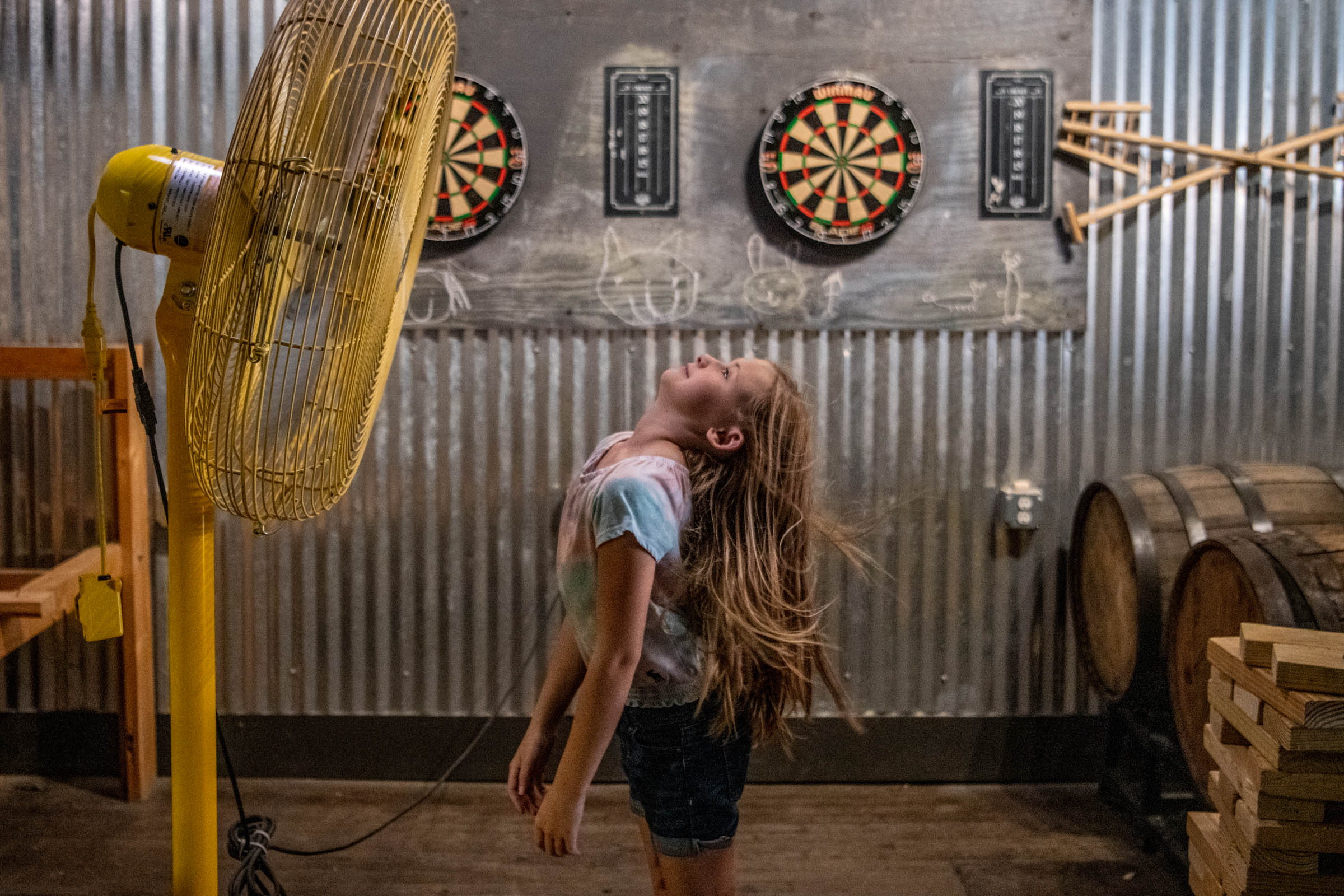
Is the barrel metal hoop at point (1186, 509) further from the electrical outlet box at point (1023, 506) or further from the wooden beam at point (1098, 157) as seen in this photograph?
the wooden beam at point (1098, 157)

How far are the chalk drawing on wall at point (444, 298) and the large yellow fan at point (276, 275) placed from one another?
5.79 ft

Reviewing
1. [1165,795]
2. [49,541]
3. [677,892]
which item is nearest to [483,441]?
[49,541]

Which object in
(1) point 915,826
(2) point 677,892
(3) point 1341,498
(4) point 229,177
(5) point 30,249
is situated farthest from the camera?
(5) point 30,249

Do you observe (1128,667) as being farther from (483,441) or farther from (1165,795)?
(483,441)

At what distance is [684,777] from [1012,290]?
2.36 m

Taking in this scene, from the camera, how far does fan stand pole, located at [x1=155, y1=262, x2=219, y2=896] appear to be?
1.54 m

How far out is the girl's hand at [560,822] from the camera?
1626 millimetres

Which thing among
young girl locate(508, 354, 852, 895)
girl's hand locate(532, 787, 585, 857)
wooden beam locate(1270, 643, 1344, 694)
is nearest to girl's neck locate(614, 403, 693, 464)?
young girl locate(508, 354, 852, 895)

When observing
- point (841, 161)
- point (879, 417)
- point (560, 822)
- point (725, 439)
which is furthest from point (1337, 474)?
point (560, 822)

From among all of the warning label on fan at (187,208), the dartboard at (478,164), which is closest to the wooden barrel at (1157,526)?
the dartboard at (478,164)

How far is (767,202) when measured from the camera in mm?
3352

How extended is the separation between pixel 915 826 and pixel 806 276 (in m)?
1.95

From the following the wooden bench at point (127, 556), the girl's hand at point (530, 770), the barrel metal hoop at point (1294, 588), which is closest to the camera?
the girl's hand at point (530, 770)

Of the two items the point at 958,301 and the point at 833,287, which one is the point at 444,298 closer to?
the point at 833,287
